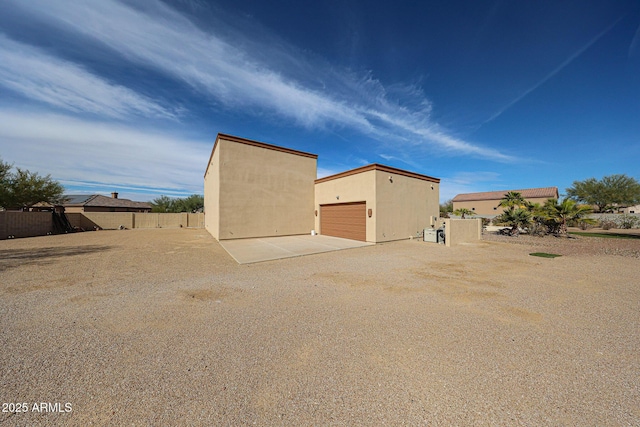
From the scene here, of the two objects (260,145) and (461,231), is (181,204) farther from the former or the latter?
(461,231)

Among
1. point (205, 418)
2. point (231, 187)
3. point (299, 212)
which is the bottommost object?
point (205, 418)

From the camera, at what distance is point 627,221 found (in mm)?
20672

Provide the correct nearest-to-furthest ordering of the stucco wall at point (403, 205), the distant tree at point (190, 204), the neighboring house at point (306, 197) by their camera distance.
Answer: the stucco wall at point (403, 205) → the neighboring house at point (306, 197) → the distant tree at point (190, 204)

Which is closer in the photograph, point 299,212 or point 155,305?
point 155,305

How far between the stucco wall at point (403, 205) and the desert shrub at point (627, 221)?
18.4m

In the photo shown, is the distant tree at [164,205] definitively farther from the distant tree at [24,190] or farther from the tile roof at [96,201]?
the distant tree at [24,190]

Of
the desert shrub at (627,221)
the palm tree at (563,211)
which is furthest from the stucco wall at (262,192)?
the desert shrub at (627,221)

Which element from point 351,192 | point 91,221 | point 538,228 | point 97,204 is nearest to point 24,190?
point 91,221

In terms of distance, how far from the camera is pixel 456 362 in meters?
2.73

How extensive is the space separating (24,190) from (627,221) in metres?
52.6

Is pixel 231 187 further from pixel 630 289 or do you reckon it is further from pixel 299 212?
pixel 630 289

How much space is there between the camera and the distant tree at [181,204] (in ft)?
125

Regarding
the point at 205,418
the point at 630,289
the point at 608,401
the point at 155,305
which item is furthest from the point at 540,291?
the point at 155,305

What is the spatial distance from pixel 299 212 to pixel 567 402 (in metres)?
15.6
